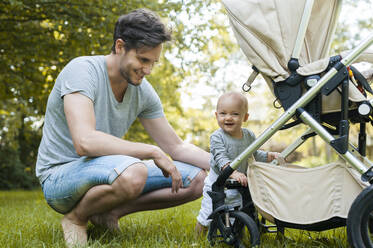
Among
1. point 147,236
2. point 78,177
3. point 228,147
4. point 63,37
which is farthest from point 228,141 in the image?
point 63,37

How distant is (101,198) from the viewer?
Result: 224 cm

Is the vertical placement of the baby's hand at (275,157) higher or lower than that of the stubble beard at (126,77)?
lower

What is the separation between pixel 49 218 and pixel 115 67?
1.72 metres

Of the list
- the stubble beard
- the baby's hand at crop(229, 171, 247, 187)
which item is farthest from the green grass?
the stubble beard

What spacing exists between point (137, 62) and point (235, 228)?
111cm

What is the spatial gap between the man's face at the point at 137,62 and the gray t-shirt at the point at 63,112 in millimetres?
164

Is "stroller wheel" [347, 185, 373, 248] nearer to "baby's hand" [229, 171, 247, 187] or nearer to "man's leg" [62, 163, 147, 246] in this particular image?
"baby's hand" [229, 171, 247, 187]

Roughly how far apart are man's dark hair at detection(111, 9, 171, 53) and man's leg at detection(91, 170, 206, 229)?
36.8 inches

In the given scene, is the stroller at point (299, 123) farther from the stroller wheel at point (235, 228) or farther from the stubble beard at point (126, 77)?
the stubble beard at point (126, 77)

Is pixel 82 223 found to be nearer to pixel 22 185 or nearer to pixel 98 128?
pixel 98 128

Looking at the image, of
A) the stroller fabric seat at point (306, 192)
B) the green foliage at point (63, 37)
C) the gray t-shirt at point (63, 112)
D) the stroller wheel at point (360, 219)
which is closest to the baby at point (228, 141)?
the stroller fabric seat at point (306, 192)

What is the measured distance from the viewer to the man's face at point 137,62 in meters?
2.45

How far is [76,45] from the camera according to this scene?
602 cm

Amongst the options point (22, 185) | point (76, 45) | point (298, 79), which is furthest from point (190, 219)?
point (22, 185)
